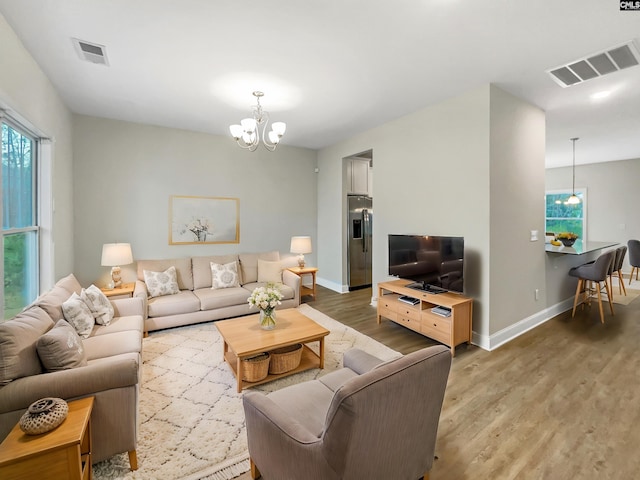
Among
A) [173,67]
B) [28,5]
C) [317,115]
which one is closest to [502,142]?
[317,115]

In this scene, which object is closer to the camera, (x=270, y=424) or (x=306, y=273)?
(x=270, y=424)

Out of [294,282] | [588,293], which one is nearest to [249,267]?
[294,282]

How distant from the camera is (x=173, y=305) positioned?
3.79 metres

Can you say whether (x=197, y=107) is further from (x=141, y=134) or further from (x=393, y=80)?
(x=393, y=80)

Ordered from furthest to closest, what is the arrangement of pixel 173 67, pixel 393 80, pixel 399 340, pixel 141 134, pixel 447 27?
1. pixel 141 134
2. pixel 399 340
3. pixel 393 80
4. pixel 173 67
5. pixel 447 27

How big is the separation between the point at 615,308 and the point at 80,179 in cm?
818

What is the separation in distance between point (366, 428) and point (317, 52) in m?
2.74

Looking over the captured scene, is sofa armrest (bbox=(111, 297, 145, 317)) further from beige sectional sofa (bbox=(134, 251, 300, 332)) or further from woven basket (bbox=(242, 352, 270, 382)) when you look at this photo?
woven basket (bbox=(242, 352, 270, 382))

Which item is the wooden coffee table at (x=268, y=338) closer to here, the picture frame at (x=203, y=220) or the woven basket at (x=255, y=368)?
the woven basket at (x=255, y=368)

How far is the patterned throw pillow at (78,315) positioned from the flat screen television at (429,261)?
3.36 m

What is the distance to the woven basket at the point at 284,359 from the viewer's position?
2637 millimetres

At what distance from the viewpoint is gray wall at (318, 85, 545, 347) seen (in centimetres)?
320

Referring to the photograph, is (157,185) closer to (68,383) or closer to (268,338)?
(268,338)

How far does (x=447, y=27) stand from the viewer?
2.19m
